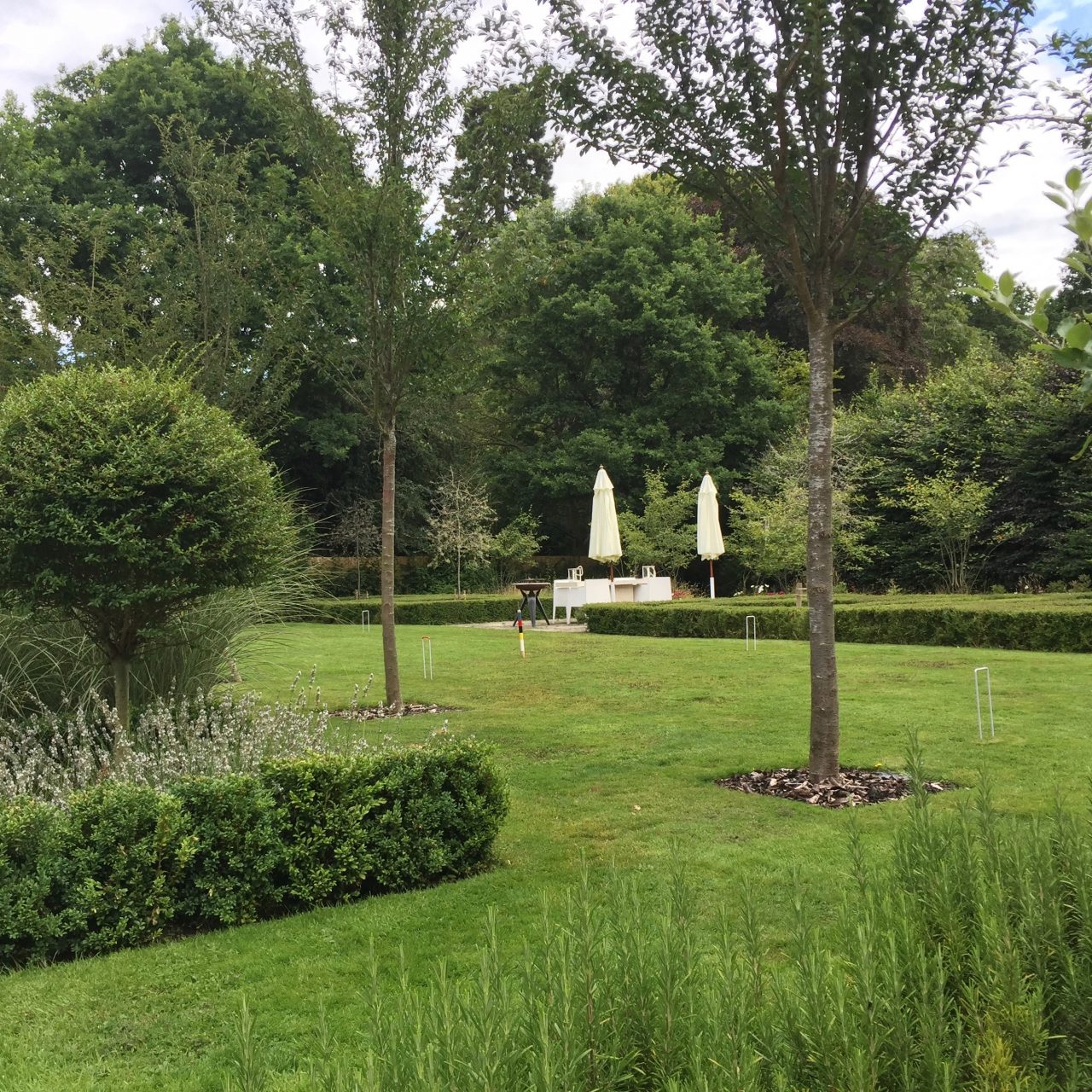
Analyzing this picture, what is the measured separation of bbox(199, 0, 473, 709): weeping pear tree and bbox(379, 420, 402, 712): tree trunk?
2cm

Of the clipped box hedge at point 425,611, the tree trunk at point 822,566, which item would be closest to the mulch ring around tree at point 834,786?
the tree trunk at point 822,566

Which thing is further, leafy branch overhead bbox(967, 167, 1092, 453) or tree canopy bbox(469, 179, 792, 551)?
tree canopy bbox(469, 179, 792, 551)

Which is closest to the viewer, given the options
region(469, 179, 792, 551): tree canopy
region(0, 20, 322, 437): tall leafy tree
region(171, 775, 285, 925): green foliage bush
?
region(171, 775, 285, 925): green foliage bush

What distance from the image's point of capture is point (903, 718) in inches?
324

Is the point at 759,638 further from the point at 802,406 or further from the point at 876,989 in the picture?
the point at 802,406

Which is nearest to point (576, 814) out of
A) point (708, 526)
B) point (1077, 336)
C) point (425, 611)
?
point (1077, 336)

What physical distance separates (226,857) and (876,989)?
3303 mm

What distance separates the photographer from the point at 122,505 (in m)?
5.89

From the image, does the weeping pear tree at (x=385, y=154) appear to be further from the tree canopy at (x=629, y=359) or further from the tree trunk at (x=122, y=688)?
the tree canopy at (x=629, y=359)

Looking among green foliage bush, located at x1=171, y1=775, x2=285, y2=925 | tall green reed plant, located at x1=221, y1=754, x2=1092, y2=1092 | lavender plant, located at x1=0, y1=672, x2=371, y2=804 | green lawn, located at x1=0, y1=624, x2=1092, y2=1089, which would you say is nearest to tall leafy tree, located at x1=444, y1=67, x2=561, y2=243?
green lawn, located at x1=0, y1=624, x2=1092, y2=1089

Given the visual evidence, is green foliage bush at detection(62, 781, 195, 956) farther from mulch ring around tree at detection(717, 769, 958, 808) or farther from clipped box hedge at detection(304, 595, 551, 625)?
clipped box hedge at detection(304, 595, 551, 625)

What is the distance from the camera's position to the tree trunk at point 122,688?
20.8 ft

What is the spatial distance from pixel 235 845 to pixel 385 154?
7009 millimetres

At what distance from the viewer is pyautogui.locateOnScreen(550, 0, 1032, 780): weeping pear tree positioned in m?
5.89
